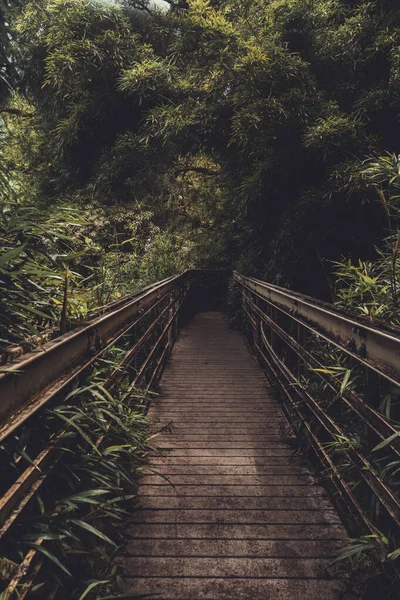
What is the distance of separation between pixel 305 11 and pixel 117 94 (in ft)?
Answer: 11.3

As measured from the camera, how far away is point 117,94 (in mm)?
7414

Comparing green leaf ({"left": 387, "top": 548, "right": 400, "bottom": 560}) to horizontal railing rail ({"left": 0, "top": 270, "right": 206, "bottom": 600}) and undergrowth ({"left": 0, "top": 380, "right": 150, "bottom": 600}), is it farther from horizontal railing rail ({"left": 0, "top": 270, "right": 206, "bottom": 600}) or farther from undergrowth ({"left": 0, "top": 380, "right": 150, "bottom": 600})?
horizontal railing rail ({"left": 0, "top": 270, "right": 206, "bottom": 600})

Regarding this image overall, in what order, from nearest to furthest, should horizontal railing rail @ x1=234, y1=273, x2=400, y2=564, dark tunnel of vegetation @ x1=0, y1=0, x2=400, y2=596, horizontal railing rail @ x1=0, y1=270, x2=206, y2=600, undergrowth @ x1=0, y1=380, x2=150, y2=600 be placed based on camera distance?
horizontal railing rail @ x1=0, y1=270, x2=206, y2=600
undergrowth @ x1=0, y1=380, x2=150, y2=600
horizontal railing rail @ x1=234, y1=273, x2=400, y2=564
dark tunnel of vegetation @ x1=0, y1=0, x2=400, y2=596

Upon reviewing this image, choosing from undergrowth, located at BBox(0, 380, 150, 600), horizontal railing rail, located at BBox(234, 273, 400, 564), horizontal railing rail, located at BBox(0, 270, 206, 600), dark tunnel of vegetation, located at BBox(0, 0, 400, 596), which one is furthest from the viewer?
dark tunnel of vegetation, located at BBox(0, 0, 400, 596)

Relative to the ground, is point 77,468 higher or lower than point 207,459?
higher

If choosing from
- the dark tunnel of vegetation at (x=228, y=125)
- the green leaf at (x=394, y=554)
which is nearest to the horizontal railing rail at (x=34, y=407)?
the dark tunnel of vegetation at (x=228, y=125)

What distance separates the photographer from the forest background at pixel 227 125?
477 cm

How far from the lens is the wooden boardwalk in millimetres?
1487

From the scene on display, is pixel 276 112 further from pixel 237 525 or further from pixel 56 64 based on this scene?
pixel 237 525

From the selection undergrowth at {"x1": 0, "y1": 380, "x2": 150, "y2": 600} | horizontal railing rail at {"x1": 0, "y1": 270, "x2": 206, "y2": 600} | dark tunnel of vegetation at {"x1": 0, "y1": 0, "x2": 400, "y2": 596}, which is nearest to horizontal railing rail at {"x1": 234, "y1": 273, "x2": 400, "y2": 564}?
dark tunnel of vegetation at {"x1": 0, "y1": 0, "x2": 400, "y2": 596}

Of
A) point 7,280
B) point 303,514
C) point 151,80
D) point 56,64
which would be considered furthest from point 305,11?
point 303,514

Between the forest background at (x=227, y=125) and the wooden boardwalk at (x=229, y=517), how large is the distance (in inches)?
39.8

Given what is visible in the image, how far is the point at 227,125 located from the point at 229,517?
19.8 ft

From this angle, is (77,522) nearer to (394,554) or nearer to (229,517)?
(229,517)
